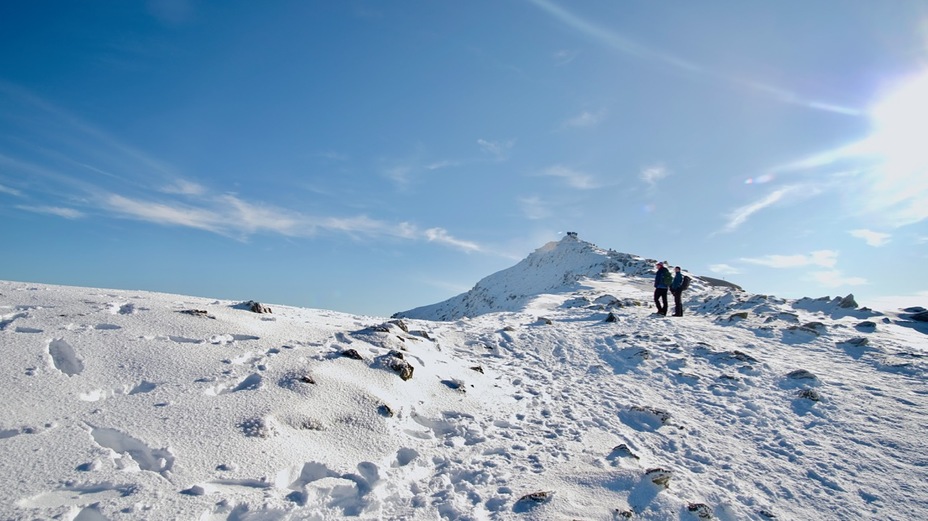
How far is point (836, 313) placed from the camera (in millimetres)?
17562

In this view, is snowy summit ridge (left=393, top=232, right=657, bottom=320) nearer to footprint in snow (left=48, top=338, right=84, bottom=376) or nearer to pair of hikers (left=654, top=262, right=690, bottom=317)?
pair of hikers (left=654, top=262, right=690, bottom=317)

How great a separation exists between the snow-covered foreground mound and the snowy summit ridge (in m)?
21.7

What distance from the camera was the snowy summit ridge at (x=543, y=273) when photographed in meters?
41.3

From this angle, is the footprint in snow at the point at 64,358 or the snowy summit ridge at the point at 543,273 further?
the snowy summit ridge at the point at 543,273

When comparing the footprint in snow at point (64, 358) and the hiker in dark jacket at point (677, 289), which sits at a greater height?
the hiker in dark jacket at point (677, 289)

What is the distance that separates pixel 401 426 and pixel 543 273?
4504 centimetres

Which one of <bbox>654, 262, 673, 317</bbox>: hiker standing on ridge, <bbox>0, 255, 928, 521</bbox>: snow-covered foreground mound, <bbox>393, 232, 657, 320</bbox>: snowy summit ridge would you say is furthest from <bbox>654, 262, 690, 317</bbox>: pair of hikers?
<bbox>393, 232, 657, 320</bbox>: snowy summit ridge

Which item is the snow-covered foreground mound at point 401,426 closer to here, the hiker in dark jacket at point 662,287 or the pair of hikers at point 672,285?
the pair of hikers at point 672,285

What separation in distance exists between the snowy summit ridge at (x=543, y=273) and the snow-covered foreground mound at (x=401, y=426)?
21684mm

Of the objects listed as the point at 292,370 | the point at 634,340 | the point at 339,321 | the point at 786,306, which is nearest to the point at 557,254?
the point at 786,306

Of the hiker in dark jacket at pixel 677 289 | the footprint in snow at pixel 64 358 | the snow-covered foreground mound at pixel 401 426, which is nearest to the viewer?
the snow-covered foreground mound at pixel 401 426

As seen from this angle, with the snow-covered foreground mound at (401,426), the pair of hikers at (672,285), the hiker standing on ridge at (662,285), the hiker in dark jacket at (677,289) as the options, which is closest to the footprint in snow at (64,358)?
the snow-covered foreground mound at (401,426)

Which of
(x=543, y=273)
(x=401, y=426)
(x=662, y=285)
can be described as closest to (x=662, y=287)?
(x=662, y=285)

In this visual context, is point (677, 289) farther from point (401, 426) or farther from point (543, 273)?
point (543, 273)
